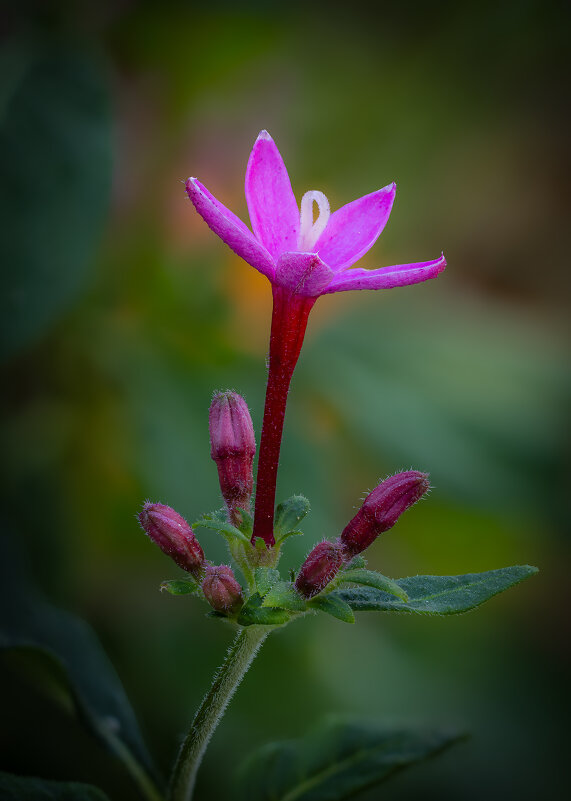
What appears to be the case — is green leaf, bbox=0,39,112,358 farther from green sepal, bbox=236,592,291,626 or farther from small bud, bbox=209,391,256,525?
green sepal, bbox=236,592,291,626

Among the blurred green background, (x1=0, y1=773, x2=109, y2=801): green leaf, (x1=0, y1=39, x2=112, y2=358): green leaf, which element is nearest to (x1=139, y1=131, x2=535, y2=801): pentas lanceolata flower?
(x1=0, y1=773, x2=109, y2=801): green leaf

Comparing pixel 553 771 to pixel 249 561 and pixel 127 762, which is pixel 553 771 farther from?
pixel 249 561

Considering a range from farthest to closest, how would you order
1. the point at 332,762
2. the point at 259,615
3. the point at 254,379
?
the point at 254,379
the point at 332,762
the point at 259,615

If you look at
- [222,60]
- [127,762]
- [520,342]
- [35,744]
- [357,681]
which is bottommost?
[357,681]

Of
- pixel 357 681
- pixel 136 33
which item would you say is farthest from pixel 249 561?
pixel 136 33

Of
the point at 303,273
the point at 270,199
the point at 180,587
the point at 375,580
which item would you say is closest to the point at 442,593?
the point at 375,580

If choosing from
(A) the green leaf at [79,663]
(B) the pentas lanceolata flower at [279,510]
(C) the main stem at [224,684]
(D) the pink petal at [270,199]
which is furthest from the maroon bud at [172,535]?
(D) the pink petal at [270,199]

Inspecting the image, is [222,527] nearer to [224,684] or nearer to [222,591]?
[222,591]

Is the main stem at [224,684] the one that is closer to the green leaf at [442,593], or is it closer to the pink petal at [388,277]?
the green leaf at [442,593]
